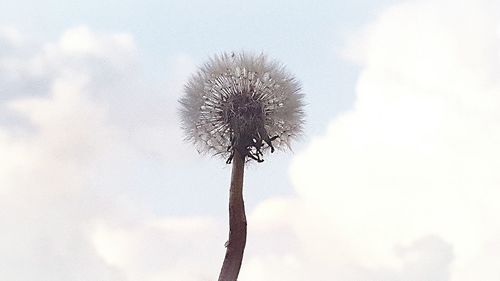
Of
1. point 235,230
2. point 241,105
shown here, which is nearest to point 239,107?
point 241,105

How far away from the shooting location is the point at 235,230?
33.2 feet

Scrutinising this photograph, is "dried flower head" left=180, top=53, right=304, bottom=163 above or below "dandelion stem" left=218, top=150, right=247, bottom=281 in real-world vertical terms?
above

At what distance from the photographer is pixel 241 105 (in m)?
10.3

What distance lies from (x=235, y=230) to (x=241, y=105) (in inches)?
50.4

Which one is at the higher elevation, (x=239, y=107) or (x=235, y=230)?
(x=239, y=107)

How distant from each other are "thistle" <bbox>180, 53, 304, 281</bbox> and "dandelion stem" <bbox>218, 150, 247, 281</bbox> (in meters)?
0.01

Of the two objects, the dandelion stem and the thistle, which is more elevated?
the thistle

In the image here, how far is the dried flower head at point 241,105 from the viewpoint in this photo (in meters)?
10.4

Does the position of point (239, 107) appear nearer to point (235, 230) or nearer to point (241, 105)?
point (241, 105)

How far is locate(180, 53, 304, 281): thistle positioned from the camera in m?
10.3

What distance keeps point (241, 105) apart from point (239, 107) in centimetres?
3

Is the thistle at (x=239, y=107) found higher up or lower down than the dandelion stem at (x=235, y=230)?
higher up

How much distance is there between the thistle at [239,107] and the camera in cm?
1034

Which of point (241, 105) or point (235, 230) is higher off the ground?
point (241, 105)
